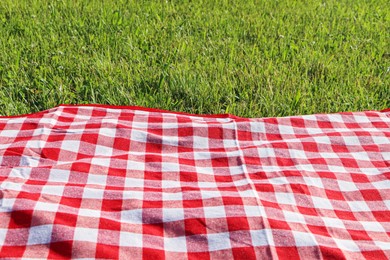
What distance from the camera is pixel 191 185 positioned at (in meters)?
2.16

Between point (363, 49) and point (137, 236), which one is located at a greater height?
point (137, 236)

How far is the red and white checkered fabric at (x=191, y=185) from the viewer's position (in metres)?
1.81

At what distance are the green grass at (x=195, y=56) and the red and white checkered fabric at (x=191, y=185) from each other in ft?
1.42

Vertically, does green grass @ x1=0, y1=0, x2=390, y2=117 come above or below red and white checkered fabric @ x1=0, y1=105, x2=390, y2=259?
below

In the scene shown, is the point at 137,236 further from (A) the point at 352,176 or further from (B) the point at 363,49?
(B) the point at 363,49

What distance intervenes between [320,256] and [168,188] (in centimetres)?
64

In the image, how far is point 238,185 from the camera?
2166mm

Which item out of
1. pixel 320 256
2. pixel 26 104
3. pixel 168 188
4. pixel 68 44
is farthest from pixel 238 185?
pixel 68 44

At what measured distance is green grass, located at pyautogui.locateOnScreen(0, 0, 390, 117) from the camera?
3.16m

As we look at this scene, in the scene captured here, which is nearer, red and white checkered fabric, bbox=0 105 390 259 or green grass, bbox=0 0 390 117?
red and white checkered fabric, bbox=0 105 390 259

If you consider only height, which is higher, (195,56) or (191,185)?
(191,185)

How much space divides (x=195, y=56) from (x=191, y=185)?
1.64 metres

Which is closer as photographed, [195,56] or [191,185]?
[191,185]

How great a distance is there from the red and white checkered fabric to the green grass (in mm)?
432
